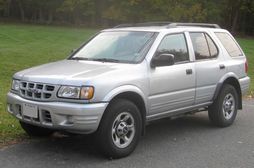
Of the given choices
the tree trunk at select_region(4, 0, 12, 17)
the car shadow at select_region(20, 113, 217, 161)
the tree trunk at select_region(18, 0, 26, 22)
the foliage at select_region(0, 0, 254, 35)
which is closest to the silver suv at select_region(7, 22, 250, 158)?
the car shadow at select_region(20, 113, 217, 161)

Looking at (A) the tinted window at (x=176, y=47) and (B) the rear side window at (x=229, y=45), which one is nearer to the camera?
(A) the tinted window at (x=176, y=47)

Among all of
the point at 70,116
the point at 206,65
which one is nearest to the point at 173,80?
the point at 206,65

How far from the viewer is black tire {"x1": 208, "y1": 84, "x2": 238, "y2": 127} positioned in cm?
818

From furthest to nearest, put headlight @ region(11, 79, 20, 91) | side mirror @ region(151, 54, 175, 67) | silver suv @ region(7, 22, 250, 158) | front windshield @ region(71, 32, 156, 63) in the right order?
front windshield @ region(71, 32, 156, 63) < side mirror @ region(151, 54, 175, 67) < headlight @ region(11, 79, 20, 91) < silver suv @ region(7, 22, 250, 158)

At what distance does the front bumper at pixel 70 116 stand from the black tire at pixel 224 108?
280 centimetres

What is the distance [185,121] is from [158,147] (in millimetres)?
2086

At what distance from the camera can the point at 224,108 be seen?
8391 millimetres

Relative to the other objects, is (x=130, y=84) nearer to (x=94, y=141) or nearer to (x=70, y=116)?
(x=94, y=141)

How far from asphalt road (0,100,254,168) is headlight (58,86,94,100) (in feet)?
2.75

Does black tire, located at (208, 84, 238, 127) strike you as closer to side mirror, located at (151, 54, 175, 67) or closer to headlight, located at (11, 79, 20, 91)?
side mirror, located at (151, 54, 175, 67)

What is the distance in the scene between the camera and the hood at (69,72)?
5.98m

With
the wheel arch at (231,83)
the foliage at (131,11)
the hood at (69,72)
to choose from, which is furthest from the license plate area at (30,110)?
the foliage at (131,11)

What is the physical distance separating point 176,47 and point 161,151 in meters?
1.67

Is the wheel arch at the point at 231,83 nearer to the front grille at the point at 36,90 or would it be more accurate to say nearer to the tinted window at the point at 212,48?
the tinted window at the point at 212,48
